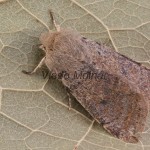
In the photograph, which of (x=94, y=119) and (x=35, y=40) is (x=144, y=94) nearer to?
(x=94, y=119)

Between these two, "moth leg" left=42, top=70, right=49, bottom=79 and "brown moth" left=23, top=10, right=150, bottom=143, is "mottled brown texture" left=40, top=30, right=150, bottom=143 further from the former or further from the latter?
"moth leg" left=42, top=70, right=49, bottom=79

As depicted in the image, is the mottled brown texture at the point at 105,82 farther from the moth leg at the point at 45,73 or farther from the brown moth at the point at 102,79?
the moth leg at the point at 45,73

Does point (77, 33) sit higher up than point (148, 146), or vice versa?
point (77, 33)

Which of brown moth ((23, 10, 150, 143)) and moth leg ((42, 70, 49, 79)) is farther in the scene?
moth leg ((42, 70, 49, 79))

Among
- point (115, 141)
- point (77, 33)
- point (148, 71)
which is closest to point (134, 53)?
point (148, 71)

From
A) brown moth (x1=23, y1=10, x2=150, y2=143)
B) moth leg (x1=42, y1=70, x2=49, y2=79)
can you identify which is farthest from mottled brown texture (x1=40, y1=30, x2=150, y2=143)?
moth leg (x1=42, y1=70, x2=49, y2=79)

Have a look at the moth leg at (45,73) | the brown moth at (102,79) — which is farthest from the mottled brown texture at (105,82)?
the moth leg at (45,73)

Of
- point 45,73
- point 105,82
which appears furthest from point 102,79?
point 45,73

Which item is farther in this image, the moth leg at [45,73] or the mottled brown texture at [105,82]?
the moth leg at [45,73]
